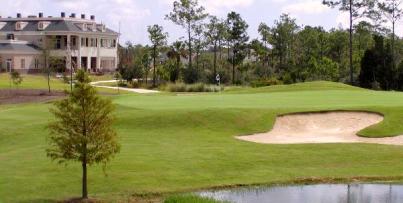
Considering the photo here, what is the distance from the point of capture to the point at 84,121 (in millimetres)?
21672

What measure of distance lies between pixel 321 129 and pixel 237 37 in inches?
2251

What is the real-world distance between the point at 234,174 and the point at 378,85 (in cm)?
Result: 4785

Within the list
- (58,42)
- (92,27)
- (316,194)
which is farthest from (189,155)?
(92,27)

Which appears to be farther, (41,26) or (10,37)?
Answer: (41,26)

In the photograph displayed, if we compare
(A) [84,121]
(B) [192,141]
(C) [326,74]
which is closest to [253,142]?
(B) [192,141]

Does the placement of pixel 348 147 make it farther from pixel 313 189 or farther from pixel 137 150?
pixel 137 150

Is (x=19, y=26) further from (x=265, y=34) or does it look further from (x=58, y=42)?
(x=265, y=34)

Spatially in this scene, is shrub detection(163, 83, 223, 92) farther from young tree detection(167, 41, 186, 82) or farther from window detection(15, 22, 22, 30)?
window detection(15, 22, 22, 30)

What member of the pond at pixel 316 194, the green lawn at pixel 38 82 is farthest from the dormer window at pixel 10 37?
the pond at pixel 316 194

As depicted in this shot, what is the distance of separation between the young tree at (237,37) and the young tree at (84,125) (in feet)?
228

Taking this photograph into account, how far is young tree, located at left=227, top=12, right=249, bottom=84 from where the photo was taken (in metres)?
91.2

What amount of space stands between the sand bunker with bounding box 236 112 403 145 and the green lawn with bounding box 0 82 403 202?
74 centimetres

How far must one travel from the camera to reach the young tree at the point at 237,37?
9119cm

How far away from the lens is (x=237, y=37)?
91.6 m
